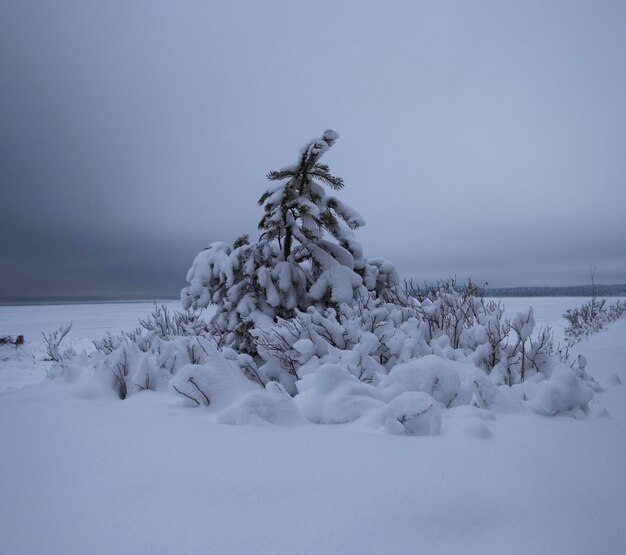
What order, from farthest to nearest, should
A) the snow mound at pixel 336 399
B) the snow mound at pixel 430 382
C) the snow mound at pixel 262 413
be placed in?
the snow mound at pixel 430 382
the snow mound at pixel 336 399
the snow mound at pixel 262 413

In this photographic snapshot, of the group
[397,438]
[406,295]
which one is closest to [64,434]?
[397,438]

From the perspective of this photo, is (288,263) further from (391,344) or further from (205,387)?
(205,387)

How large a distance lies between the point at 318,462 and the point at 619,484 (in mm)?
1148

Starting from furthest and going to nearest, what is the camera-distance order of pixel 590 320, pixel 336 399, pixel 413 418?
pixel 590 320
pixel 336 399
pixel 413 418

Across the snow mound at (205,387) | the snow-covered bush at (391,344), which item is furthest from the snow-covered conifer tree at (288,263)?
the snow mound at (205,387)

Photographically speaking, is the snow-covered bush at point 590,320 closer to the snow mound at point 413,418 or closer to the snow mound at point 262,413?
the snow mound at point 413,418

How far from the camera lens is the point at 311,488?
1.37m

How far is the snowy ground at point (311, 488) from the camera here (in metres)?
1.13

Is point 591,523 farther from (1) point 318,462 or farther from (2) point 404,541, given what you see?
(1) point 318,462

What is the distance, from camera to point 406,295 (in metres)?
6.42

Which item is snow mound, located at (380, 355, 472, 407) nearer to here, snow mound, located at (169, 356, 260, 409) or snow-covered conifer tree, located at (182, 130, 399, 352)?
snow mound, located at (169, 356, 260, 409)

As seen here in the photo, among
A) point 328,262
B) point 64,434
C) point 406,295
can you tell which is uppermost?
point 328,262

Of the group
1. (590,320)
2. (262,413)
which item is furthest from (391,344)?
(590,320)

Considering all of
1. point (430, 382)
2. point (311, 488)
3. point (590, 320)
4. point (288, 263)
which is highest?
point (288, 263)
